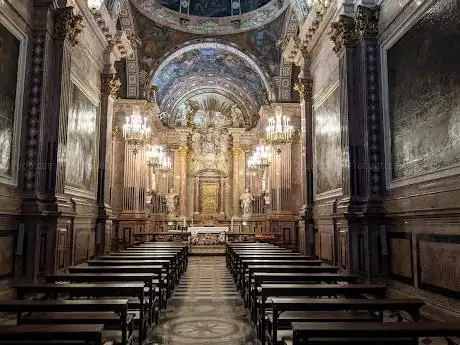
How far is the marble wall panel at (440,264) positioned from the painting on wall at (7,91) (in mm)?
6819

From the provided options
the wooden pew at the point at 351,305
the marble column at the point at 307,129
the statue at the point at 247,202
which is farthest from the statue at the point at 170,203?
the wooden pew at the point at 351,305

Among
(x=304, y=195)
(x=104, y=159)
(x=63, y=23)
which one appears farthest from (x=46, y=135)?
(x=304, y=195)

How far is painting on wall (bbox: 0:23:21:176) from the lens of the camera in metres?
7.05

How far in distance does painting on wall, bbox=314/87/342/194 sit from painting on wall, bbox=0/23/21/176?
6.75m

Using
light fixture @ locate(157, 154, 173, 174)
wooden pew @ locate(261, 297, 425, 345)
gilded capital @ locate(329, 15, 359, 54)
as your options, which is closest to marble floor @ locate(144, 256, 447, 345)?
wooden pew @ locate(261, 297, 425, 345)

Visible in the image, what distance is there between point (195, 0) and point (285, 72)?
18.3 feet

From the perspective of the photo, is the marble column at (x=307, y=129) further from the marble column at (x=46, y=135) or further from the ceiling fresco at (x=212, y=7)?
the ceiling fresco at (x=212, y=7)

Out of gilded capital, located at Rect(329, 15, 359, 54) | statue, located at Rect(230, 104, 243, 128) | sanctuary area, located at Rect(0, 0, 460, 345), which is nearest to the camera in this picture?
sanctuary area, located at Rect(0, 0, 460, 345)

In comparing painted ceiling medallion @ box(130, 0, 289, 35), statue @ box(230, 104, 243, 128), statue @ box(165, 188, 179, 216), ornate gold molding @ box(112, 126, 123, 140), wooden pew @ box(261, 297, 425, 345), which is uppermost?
painted ceiling medallion @ box(130, 0, 289, 35)

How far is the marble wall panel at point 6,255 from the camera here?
699cm

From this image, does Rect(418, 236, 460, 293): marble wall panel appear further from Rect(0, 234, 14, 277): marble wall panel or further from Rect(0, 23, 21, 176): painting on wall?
Rect(0, 23, 21, 176): painting on wall

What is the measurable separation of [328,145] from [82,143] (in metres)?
6.17

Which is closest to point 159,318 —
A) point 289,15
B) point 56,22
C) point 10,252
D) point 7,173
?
point 10,252

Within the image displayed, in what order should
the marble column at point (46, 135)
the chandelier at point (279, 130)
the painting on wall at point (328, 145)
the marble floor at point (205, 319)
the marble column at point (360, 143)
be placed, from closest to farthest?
the marble floor at point (205, 319)
the marble column at point (46, 135)
the marble column at point (360, 143)
the painting on wall at point (328, 145)
the chandelier at point (279, 130)
